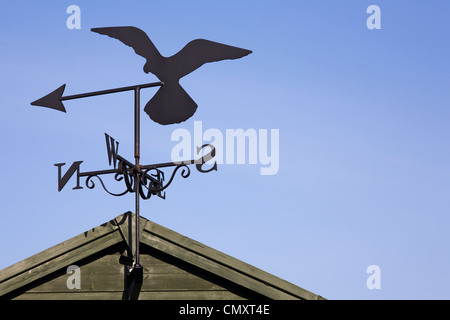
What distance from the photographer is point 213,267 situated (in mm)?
4617

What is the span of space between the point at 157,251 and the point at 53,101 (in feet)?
5.30

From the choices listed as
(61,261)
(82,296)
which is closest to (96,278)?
(82,296)

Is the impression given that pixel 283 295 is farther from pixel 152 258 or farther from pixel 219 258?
pixel 152 258

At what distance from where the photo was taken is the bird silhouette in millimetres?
4969

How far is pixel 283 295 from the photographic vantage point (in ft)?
15.0

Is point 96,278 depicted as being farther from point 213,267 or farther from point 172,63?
point 172,63

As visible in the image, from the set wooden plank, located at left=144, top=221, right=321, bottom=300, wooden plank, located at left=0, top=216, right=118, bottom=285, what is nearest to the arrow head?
wooden plank, located at left=0, top=216, right=118, bottom=285

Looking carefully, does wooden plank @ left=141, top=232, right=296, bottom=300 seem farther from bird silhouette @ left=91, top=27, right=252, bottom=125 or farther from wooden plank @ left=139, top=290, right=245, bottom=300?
bird silhouette @ left=91, top=27, right=252, bottom=125

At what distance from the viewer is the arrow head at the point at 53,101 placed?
5238mm

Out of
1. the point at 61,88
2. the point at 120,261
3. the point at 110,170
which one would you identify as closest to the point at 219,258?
the point at 120,261

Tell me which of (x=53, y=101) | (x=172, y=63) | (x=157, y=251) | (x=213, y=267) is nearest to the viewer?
(x=213, y=267)

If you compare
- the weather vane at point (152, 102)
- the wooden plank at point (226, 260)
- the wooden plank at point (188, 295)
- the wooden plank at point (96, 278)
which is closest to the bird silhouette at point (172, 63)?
the weather vane at point (152, 102)
